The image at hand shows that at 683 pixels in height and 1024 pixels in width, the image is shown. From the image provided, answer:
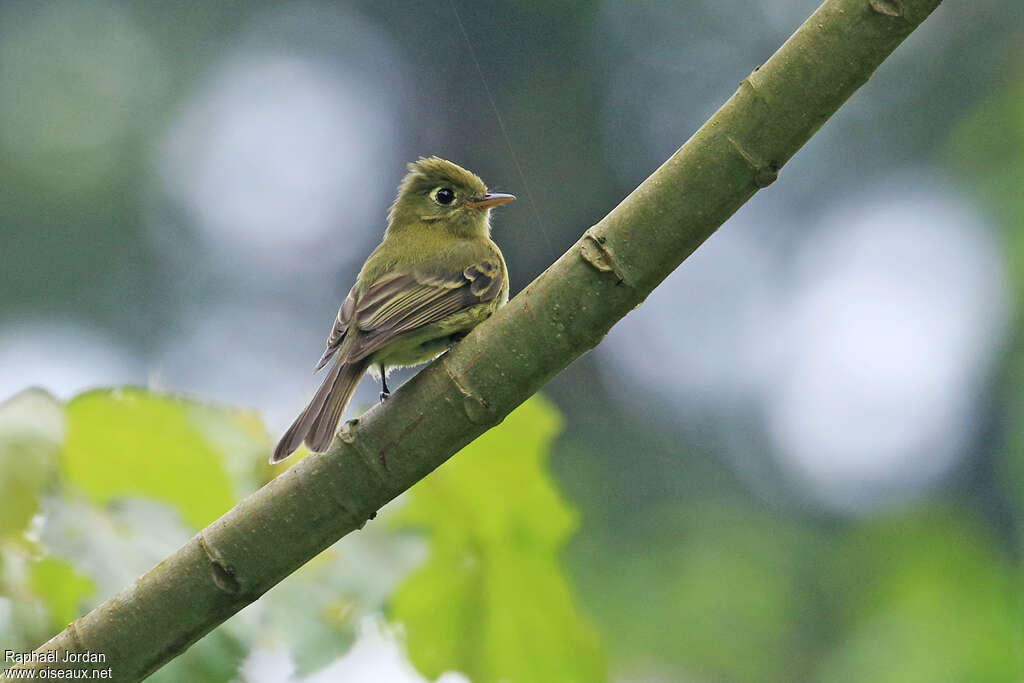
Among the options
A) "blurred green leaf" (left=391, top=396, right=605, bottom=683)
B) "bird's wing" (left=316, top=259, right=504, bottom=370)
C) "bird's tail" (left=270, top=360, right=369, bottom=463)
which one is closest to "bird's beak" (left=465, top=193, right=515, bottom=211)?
"bird's wing" (left=316, top=259, right=504, bottom=370)

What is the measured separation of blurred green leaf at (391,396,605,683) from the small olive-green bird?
41 cm

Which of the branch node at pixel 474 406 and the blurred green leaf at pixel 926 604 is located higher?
the branch node at pixel 474 406

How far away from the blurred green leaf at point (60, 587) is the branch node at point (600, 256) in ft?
3.85

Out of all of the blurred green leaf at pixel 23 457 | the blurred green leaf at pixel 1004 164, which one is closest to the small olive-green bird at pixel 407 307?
the blurred green leaf at pixel 23 457

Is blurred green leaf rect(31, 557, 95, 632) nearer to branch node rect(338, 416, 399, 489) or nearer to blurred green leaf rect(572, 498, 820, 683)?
branch node rect(338, 416, 399, 489)

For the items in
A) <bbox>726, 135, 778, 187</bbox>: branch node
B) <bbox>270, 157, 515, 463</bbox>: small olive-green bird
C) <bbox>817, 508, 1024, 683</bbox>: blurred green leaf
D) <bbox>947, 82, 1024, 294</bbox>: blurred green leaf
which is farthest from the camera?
<bbox>947, 82, 1024, 294</bbox>: blurred green leaf

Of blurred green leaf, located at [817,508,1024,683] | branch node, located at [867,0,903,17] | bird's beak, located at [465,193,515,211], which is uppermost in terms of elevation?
bird's beak, located at [465,193,515,211]

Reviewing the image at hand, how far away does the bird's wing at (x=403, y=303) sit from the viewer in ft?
11.3

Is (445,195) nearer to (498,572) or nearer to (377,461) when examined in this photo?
(377,461)

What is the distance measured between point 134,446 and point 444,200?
8.66ft

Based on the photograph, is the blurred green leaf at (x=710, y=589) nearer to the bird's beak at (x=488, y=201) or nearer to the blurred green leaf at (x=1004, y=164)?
the bird's beak at (x=488, y=201)

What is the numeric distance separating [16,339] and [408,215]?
1707mm

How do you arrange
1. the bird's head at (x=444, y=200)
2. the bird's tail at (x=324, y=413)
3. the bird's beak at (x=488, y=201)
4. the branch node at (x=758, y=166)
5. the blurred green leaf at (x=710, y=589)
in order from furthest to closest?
the blurred green leaf at (x=710, y=589), the bird's head at (x=444, y=200), the bird's beak at (x=488, y=201), the bird's tail at (x=324, y=413), the branch node at (x=758, y=166)

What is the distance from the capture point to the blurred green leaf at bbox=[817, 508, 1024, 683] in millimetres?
5285
